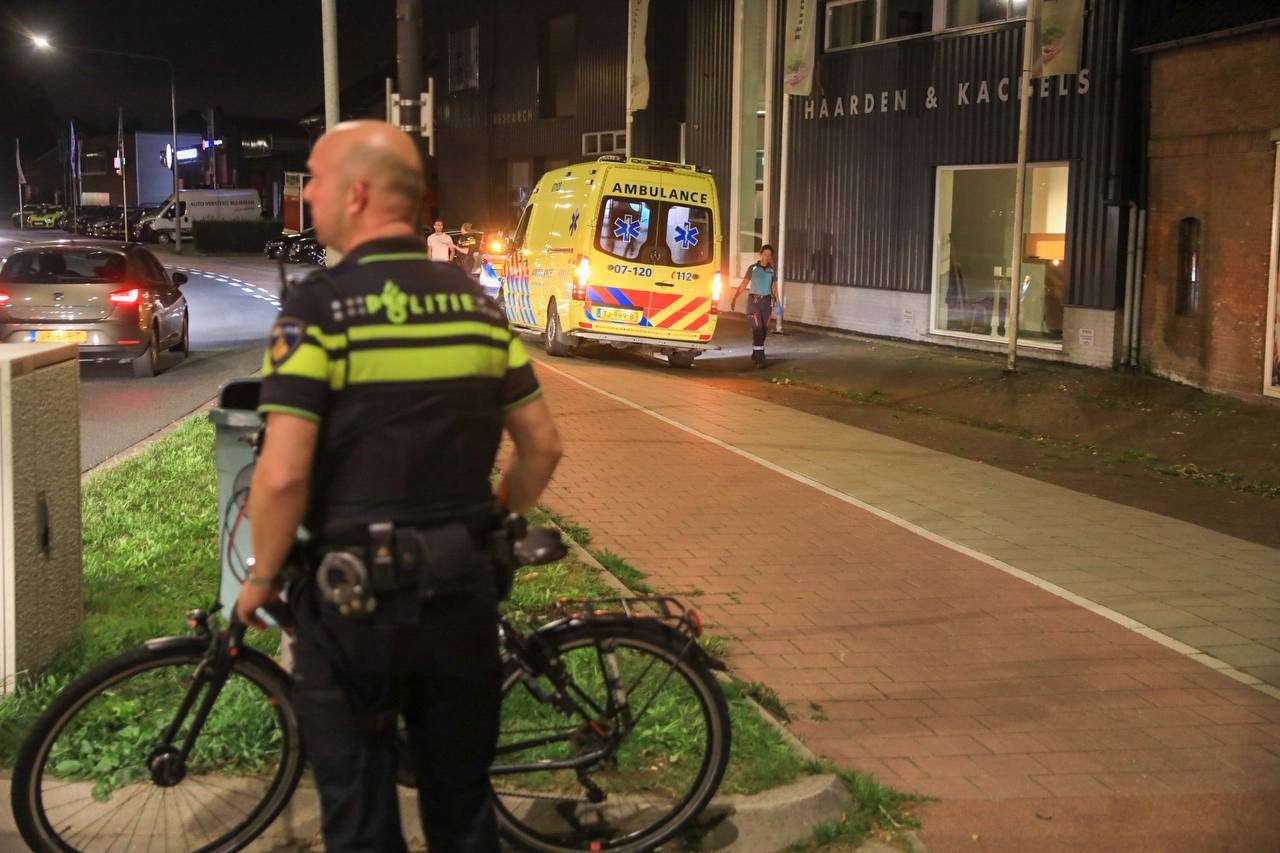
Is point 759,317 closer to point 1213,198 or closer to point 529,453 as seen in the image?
point 1213,198

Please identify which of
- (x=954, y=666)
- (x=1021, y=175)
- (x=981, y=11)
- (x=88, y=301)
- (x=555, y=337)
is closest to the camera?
(x=954, y=666)

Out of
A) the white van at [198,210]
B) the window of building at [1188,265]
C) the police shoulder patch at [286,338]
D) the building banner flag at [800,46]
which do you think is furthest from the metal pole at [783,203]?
the white van at [198,210]

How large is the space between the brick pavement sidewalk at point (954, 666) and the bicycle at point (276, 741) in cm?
107

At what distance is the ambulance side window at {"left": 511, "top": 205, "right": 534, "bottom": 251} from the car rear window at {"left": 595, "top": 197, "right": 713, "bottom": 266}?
296 centimetres

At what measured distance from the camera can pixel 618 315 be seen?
62.5ft

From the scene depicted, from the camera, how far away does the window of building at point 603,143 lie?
109 ft

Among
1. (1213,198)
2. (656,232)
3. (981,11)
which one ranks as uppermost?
(981,11)

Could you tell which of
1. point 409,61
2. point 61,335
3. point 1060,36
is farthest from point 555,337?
point 409,61

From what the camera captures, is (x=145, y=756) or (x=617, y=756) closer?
(x=145, y=756)

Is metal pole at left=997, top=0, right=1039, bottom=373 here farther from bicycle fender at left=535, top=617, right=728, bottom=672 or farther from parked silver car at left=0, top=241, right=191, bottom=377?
bicycle fender at left=535, top=617, right=728, bottom=672

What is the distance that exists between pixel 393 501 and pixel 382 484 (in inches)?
1.9

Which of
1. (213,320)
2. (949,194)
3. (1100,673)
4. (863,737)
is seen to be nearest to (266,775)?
(863,737)

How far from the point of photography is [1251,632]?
23.5ft

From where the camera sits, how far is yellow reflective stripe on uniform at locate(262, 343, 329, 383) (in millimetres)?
3146
